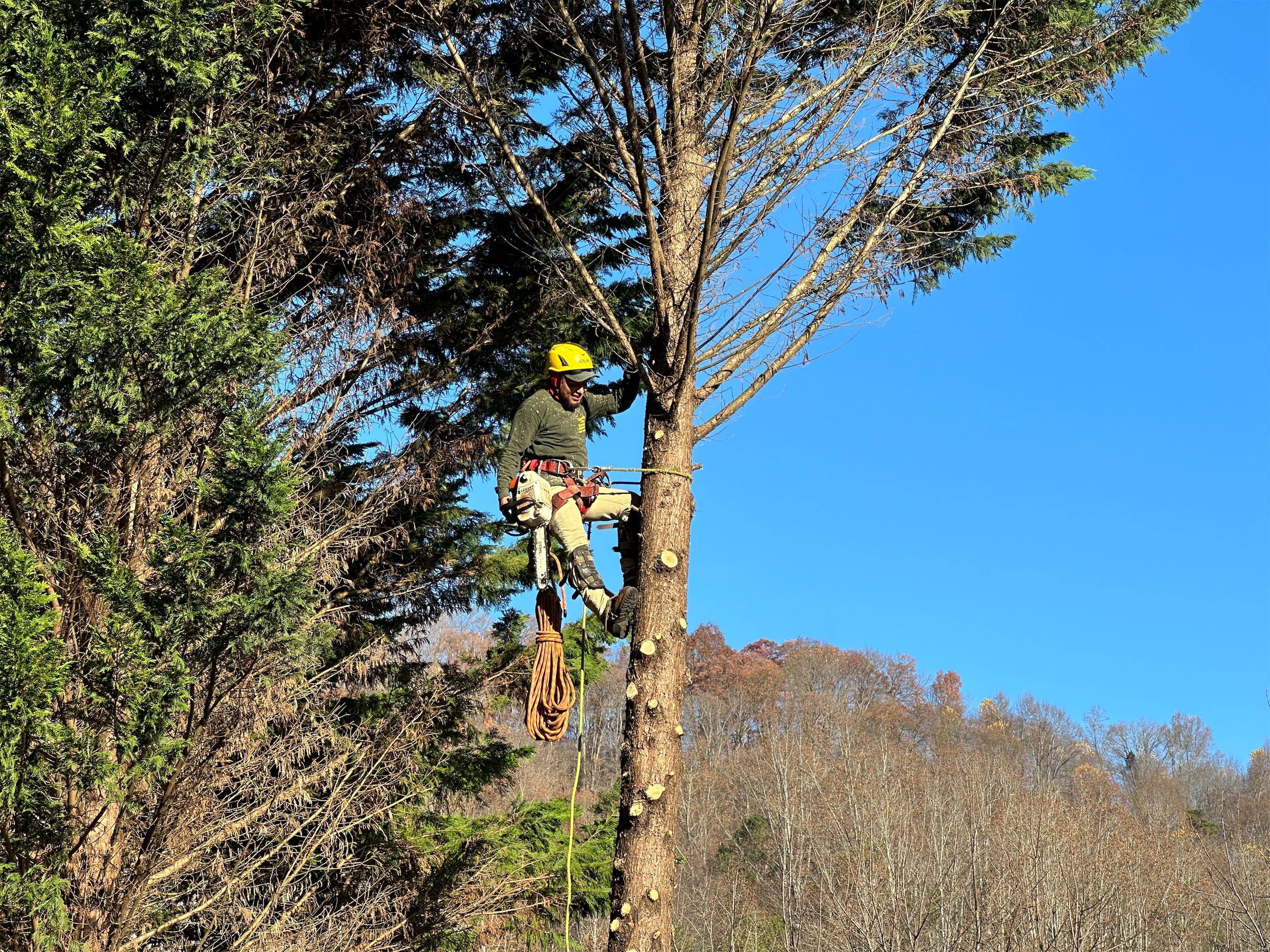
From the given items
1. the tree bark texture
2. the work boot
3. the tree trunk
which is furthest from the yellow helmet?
the work boot

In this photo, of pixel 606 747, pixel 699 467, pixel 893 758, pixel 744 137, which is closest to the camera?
pixel 699 467

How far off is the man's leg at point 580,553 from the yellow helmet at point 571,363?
28.7 inches

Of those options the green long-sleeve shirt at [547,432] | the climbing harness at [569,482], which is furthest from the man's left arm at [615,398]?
the climbing harness at [569,482]

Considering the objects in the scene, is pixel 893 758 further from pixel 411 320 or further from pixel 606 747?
pixel 411 320

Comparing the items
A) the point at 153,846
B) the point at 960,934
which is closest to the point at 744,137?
the point at 153,846

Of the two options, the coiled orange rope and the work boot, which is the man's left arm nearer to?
the work boot

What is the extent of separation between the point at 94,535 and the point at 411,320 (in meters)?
4.53

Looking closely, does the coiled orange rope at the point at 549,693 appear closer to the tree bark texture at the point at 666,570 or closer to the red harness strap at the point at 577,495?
the tree bark texture at the point at 666,570

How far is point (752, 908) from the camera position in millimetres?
28281

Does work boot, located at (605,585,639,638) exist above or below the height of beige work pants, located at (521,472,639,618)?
below

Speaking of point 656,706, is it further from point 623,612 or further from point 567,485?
point 567,485

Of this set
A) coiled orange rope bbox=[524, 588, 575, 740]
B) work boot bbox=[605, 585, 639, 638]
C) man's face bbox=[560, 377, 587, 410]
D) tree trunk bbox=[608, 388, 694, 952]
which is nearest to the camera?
tree trunk bbox=[608, 388, 694, 952]

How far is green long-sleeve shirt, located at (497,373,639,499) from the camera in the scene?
6.54m

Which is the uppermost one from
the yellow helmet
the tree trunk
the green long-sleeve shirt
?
the yellow helmet
